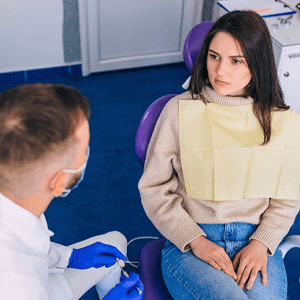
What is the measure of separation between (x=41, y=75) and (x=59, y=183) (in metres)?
2.40

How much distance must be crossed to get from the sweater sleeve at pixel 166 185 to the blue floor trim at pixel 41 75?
2046mm

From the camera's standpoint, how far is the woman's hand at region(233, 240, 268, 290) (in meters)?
1.10

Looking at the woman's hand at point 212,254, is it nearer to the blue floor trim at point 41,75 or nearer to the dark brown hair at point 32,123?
the dark brown hair at point 32,123

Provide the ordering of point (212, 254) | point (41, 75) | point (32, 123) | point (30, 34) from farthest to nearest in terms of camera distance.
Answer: point (41, 75) → point (30, 34) → point (212, 254) → point (32, 123)

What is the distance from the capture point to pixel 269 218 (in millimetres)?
1216

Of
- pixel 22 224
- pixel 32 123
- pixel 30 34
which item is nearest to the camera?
pixel 32 123

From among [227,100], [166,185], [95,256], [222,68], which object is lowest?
[95,256]

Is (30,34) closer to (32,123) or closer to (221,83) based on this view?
(221,83)

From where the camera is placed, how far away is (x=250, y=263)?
1.12 metres

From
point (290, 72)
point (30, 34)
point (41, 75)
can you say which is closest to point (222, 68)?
point (290, 72)

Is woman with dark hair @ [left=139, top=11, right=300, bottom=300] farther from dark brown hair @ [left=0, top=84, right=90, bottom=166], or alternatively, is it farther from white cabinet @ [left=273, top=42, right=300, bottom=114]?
white cabinet @ [left=273, top=42, right=300, bottom=114]

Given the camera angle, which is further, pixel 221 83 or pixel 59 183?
pixel 221 83

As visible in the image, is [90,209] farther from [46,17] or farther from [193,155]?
[46,17]

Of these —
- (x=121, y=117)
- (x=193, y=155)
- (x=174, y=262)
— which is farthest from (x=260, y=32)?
(x=121, y=117)
